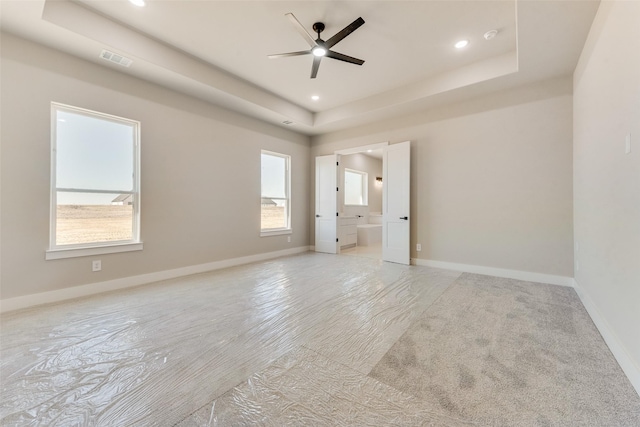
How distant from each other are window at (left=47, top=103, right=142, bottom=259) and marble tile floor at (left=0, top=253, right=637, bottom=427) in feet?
2.50

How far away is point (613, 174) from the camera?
199cm

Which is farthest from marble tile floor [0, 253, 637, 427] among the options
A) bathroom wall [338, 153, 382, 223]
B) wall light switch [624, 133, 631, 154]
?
bathroom wall [338, 153, 382, 223]

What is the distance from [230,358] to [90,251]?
8.78 ft

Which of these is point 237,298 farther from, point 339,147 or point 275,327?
point 339,147

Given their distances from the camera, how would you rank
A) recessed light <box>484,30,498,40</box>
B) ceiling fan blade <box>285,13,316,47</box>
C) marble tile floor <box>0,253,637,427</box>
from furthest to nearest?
recessed light <box>484,30,498,40</box> → ceiling fan blade <box>285,13,316,47</box> → marble tile floor <box>0,253,637,427</box>

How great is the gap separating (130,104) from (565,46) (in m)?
5.43

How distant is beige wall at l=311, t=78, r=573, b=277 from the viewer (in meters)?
3.54

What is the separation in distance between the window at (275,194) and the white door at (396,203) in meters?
2.24

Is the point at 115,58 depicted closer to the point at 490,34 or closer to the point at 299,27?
the point at 299,27

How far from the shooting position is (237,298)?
305 cm

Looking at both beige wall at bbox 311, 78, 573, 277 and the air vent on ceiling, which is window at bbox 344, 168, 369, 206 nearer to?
beige wall at bbox 311, 78, 573, 277

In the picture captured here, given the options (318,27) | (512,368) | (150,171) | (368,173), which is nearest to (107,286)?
(150,171)

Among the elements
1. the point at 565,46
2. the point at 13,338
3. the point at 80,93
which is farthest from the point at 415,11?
the point at 13,338

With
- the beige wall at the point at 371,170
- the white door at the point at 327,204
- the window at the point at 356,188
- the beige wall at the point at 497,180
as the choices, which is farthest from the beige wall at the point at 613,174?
the window at the point at 356,188
